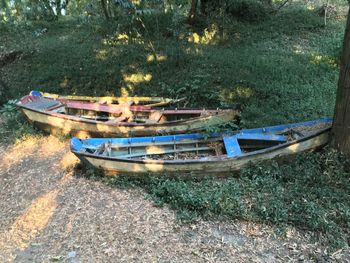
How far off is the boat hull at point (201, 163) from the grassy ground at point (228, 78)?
167 mm

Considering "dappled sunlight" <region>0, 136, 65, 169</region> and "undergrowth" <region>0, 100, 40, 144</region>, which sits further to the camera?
"undergrowth" <region>0, 100, 40, 144</region>

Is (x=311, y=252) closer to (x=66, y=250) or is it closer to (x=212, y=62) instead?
(x=66, y=250)

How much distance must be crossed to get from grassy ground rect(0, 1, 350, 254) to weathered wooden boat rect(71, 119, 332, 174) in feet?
0.73

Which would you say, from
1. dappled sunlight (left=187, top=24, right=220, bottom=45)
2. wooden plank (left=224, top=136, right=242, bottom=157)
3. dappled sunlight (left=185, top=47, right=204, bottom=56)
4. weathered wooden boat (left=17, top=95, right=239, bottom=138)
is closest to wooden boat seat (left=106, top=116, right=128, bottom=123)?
weathered wooden boat (left=17, top=95, right=239, bottom=138)

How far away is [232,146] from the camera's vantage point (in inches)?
285

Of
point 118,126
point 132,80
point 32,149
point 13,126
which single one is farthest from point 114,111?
point 13,126

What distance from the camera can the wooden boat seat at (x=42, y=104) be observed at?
30.3 feet

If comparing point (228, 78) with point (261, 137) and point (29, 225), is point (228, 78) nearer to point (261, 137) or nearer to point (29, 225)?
point (261, 137)

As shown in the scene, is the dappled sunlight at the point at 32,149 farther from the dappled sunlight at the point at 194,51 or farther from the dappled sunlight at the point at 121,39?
the dappled sunlight at the point at 121,39

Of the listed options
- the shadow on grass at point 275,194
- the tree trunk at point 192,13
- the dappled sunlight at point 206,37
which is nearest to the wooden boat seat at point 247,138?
the shadow on grass at point 275,194

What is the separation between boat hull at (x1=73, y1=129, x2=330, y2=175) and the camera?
6773mm

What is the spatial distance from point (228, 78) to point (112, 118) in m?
3.27

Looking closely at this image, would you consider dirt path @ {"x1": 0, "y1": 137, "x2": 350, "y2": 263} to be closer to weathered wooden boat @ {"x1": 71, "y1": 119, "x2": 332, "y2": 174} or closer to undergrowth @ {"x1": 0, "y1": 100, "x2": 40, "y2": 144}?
weathered wooden boat @ {"x1": 71, "y1": 119, "x2": 332, "y2": 174}

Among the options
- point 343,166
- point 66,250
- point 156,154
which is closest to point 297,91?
point 343,166
